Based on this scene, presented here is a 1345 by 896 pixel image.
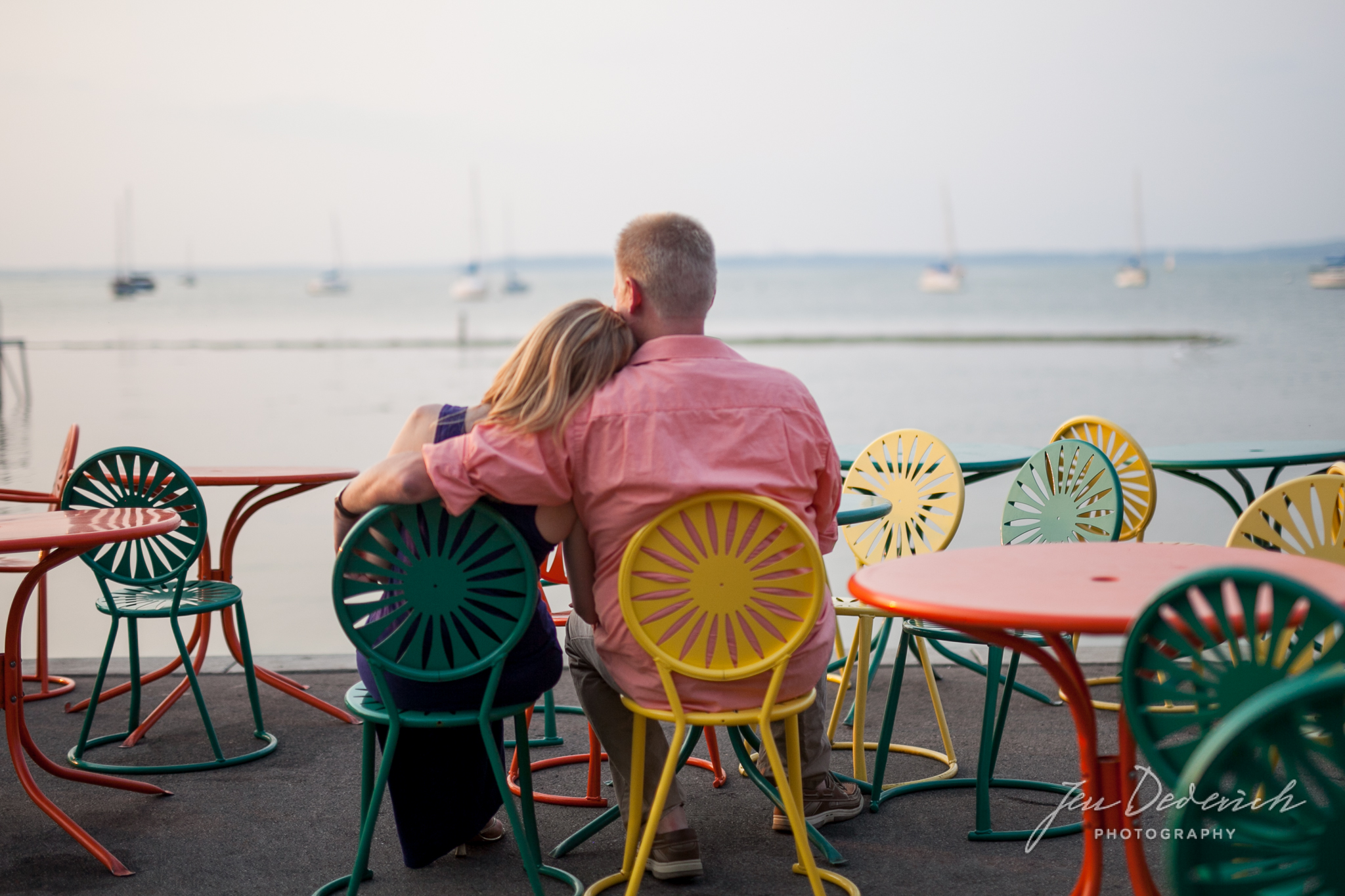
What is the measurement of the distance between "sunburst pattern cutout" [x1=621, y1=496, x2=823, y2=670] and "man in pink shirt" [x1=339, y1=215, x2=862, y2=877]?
0.07m

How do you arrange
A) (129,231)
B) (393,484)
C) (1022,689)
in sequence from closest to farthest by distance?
(393,484) → (1022,689) → (129,231)

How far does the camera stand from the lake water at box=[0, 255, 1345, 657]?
672 centimetres

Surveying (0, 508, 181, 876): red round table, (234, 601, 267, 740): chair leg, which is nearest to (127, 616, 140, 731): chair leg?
(234, 601, 267, 740): chair leg

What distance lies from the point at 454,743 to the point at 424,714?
Answer: 1.17 ft

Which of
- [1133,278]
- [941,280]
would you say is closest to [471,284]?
[941,280]

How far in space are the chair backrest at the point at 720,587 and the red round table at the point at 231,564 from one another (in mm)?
1803

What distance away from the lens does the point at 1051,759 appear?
333 cm

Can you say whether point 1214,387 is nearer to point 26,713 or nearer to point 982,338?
point 982,338

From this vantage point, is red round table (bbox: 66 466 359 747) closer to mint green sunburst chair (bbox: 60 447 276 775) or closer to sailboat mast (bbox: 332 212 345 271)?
mint green sunburst chair (bbox: 60 447 276 775)

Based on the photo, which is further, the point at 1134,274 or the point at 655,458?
the point at 1134,274

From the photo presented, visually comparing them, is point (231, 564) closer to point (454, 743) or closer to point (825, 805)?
point (454, 743)

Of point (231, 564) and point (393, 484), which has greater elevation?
point (393, 484)

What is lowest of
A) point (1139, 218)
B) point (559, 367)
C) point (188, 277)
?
point (559, 367)

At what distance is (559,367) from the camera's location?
7.30ft
